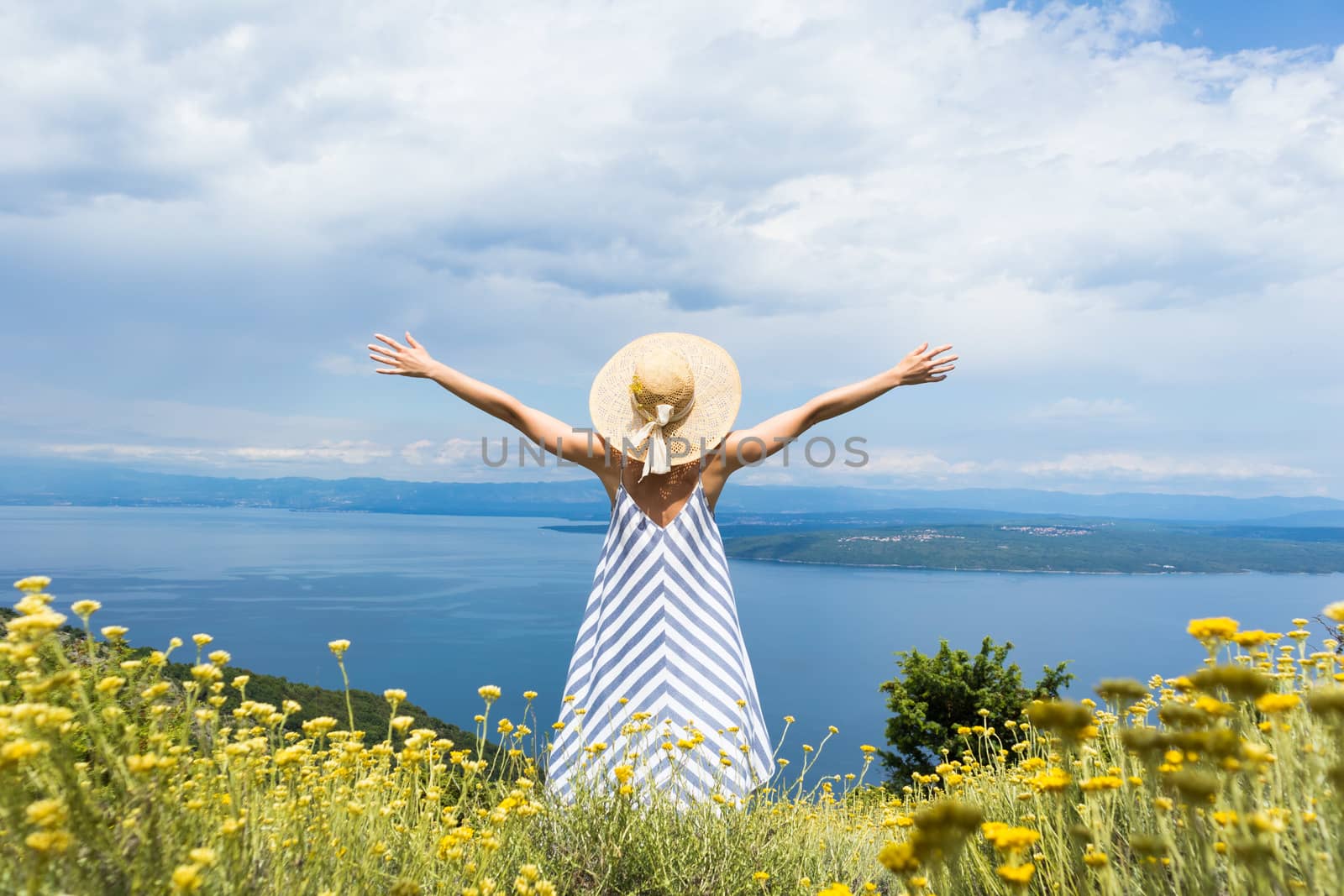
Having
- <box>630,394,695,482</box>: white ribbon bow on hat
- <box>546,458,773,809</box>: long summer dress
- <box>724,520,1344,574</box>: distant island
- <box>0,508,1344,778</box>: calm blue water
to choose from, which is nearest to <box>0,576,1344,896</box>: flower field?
<box>546,458,773,809</box>: long summer dress

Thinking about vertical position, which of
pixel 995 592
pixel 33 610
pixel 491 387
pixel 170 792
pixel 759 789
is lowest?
pixel 995 592

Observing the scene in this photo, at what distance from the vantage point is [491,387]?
4305 mm

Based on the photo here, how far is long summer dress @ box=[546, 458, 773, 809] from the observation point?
11.2 ft

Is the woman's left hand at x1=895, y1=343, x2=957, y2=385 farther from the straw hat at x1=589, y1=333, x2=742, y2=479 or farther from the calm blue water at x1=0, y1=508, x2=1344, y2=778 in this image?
the calm blue water at x1=0, y1=508, x2=1344, y2=778

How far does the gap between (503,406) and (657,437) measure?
3.10ft

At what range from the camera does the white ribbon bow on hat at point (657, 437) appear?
4023 millimetres

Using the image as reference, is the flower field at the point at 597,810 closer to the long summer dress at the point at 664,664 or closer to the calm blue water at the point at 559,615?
the long summer dress at the point at 664,664

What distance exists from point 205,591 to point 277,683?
109 metres

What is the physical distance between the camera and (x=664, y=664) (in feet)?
12.1

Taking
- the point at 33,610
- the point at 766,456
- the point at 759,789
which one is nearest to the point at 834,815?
the point at 759,789

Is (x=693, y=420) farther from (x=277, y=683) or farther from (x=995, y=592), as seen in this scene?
(x=995, y=592)

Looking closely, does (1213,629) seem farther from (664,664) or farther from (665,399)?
(665,399)

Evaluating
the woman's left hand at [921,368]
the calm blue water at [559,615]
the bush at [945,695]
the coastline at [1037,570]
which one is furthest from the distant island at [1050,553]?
the woman's left hand at [921,368]

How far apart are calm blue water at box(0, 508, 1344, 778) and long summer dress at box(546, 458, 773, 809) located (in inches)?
1929
